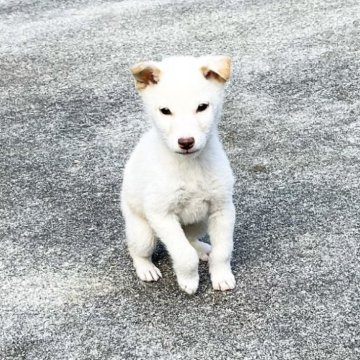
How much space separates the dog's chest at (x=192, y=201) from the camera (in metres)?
2.74

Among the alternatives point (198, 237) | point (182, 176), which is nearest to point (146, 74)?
point (182, 176)

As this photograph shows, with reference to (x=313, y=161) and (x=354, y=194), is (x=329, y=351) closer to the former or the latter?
(x=354, y=194)

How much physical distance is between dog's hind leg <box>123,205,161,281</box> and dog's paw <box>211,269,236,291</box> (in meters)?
0.26

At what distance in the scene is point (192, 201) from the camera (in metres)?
2.76

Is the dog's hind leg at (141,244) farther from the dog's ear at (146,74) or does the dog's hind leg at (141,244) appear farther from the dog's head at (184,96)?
the dog's ear at (146,74)

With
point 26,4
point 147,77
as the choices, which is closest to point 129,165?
point 147,77

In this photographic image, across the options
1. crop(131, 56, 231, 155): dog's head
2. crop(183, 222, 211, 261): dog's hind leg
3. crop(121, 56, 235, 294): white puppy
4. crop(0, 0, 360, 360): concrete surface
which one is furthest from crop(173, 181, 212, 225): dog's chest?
crop(0, 0, 360, 360): concrete surface

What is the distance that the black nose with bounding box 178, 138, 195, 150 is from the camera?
2.48 m

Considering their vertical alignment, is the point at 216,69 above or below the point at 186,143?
above

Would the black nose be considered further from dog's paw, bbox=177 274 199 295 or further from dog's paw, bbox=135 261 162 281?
dog's paw, bbox=135 261 162 281

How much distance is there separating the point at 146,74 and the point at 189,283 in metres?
0.82

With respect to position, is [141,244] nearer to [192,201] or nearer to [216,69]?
[192,201]

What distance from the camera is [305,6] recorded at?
19.5 feet

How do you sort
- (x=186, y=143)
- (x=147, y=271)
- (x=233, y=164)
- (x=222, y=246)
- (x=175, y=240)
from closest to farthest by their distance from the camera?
(x=186, y=143) < (x=175, y=240) < (x=222, y=246) < (x=147, y=271) < (x=233, y=164)
